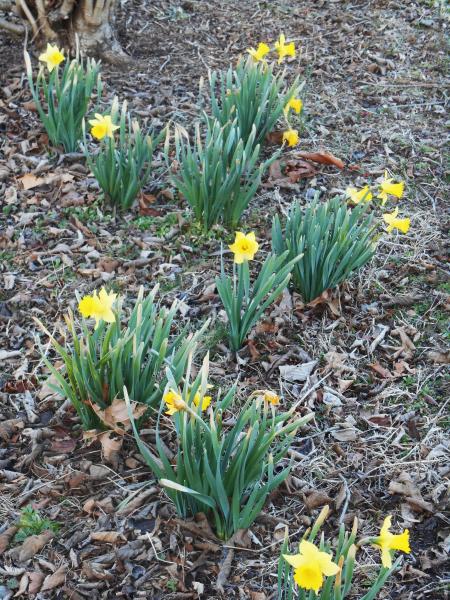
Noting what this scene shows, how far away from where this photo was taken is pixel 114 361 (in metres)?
2.18

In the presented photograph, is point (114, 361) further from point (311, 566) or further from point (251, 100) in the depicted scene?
point (251, 100)

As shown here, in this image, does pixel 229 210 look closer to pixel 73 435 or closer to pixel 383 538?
pixel 73 435

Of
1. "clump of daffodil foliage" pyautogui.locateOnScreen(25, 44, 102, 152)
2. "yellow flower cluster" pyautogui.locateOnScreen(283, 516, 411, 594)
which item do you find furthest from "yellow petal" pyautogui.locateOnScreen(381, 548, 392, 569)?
"clump of daffodil foliage" pyautogui.locateOnScreen(25, 44, 102, 152)

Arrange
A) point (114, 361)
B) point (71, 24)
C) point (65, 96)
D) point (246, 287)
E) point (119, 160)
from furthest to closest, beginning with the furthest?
point (71, 24) → point (65, 96) → point (119, 160) → point (246, 287) → point (114, 361)

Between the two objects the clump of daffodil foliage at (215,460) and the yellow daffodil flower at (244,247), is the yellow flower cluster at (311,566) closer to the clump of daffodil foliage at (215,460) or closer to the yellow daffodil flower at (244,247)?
the clump of daffodil foliage at (215,460)

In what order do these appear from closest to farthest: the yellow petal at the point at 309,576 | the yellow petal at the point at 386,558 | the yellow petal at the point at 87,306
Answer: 1. the yellow petal at the point at 309,576
2. the yellow petal at the point at 386,558
3. the yellow petal at the point at 87,306

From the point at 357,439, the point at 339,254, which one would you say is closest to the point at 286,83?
the point at 339,254

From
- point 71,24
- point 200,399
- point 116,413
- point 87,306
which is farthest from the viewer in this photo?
point 71,24

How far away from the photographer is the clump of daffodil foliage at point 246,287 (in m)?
2.44

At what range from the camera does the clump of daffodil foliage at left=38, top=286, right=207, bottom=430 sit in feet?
7.11

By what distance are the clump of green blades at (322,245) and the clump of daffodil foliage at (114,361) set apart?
683mm

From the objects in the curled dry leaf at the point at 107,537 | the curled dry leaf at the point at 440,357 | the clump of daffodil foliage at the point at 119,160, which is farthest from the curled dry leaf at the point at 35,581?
the clump of daffodil foliage at the point at 119,160

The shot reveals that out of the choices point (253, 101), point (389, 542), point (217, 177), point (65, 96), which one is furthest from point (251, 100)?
point (389, 542)

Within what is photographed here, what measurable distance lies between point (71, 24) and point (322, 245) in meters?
2.53
